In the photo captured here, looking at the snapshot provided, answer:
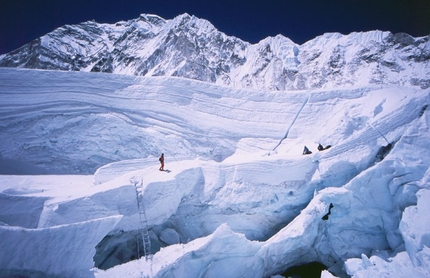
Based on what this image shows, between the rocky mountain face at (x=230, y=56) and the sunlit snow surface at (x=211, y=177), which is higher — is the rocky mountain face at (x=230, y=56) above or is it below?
above

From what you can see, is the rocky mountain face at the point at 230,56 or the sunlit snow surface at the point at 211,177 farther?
the rocky mountain face at the point at 230,56

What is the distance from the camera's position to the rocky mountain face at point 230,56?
89.9 feet

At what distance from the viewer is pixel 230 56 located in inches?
1351

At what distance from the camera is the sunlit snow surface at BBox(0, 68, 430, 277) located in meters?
6.63

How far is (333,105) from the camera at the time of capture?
1276 centimetres

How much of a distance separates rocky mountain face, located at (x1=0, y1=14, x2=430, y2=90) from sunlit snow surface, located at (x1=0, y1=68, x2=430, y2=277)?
1572 cm

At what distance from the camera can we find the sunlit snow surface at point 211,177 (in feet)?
21.8

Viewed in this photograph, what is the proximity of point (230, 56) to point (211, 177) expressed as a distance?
28068 millimetres

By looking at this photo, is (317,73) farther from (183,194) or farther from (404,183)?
(183,194)

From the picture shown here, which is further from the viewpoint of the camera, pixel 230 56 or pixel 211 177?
pixel 230 56

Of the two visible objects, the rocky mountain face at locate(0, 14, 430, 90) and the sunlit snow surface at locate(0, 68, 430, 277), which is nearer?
the sunlit snow surface at locate(0, 68, 430, 277)

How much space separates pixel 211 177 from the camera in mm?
9383

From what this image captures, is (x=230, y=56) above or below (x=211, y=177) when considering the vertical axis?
above

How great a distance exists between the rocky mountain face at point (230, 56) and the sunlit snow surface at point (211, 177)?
15722mm
